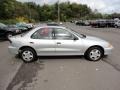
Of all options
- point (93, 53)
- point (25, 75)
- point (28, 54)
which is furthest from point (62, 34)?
point (25, 75)

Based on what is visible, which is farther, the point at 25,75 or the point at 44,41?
the point at 44,41

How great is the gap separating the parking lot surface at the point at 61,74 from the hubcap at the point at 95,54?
0.29 m

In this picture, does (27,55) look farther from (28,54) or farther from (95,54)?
(95,54)

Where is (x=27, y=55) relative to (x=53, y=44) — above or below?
below

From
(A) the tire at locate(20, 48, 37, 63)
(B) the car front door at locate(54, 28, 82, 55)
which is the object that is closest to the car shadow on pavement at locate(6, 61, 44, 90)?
(A) the tire at locate(20, 48, 37, 63)

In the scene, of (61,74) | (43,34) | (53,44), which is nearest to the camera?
(61,74)

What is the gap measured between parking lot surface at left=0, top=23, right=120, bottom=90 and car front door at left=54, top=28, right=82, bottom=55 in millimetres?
400

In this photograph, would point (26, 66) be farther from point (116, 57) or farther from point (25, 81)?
point (116, 57)

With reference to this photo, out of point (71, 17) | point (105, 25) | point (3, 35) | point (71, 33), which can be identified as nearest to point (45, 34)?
point (71, 33)

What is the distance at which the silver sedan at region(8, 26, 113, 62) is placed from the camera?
27.6 ft

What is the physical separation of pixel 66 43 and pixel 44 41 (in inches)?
35.6

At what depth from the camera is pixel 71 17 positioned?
375 ft

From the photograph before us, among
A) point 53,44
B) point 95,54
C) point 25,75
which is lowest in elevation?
point 25,75

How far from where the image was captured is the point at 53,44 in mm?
8406
